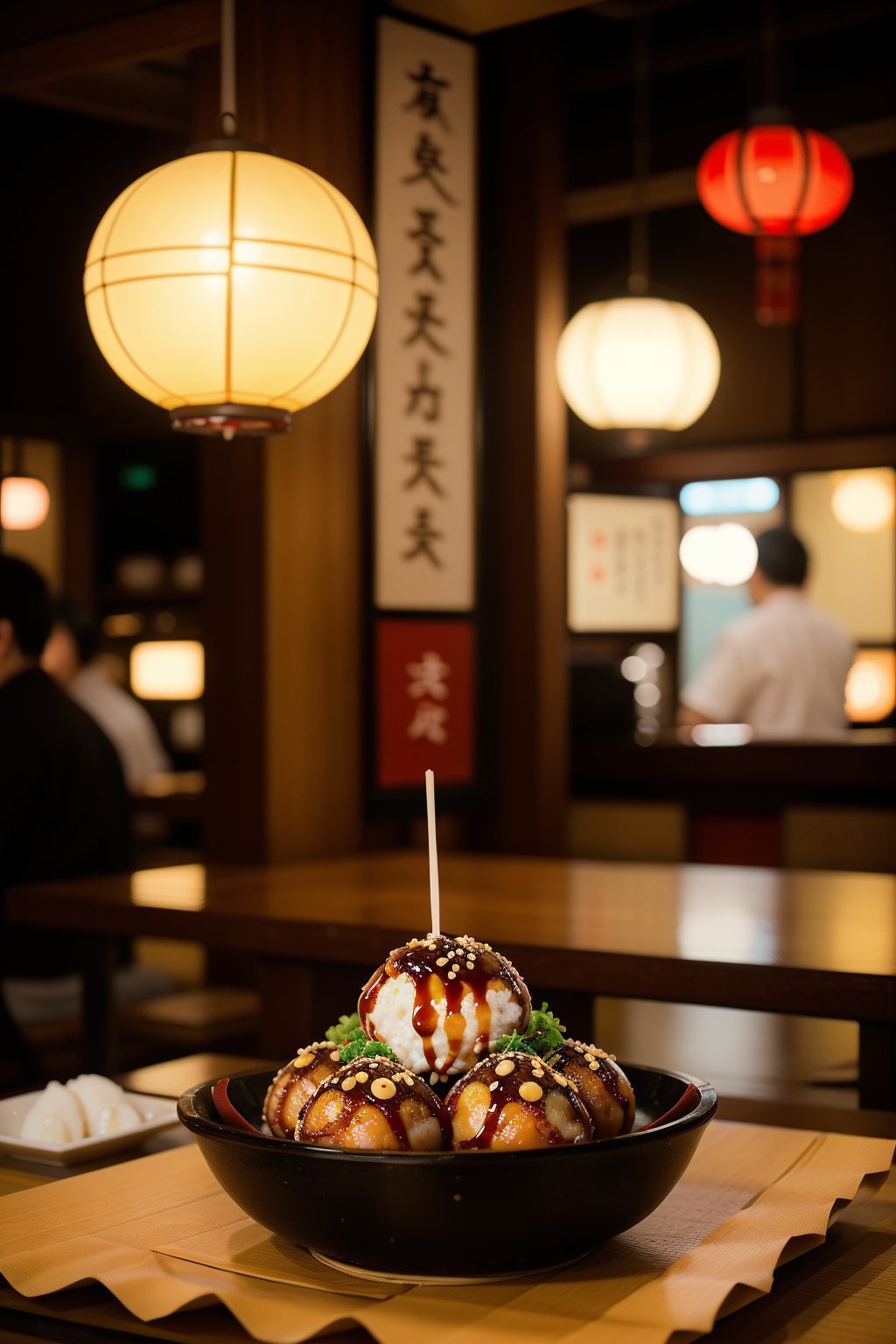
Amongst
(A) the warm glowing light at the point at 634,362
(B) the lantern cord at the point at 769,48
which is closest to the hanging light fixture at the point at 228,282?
(A) the warm glowing light at the point at 634,362

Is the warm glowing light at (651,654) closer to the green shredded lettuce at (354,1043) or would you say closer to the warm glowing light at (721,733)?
the warm glowing light at (721,733)

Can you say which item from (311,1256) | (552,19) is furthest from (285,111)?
(311,1256)

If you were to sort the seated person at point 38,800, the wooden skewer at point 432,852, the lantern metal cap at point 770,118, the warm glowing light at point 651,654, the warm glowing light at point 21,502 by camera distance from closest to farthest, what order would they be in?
the wooden skewer at point 432,852 < the seated person at point 38,800 < the lantern metal cap at point 770,118 < the warm glowing light at point 21,502 < the warm glowing light at point 651,654

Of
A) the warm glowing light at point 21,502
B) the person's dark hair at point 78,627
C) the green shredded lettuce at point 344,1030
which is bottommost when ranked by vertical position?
the green shredded lettuce at point 344,1030

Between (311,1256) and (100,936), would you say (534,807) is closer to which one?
(100,936)

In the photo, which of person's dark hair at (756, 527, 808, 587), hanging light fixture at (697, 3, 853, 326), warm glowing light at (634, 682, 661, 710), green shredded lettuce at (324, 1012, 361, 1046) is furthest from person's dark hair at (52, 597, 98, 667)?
green shredded lettuce at (324, 1012, 361, 1046)

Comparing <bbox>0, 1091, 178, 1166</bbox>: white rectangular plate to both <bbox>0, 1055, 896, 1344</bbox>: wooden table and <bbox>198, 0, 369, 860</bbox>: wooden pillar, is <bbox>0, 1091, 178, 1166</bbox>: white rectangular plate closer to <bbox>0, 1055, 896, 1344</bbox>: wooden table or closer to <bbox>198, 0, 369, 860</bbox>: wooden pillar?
<bbox>0, 1055, 896, 1344</bbox>: wooden table

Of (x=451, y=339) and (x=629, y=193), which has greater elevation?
(x=629, y=193)
